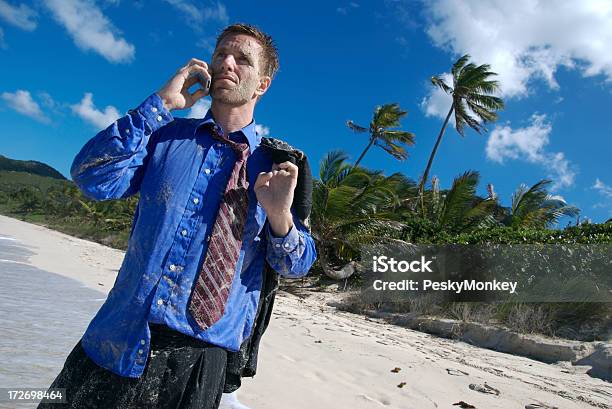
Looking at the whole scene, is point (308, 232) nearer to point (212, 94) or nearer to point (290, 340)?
point (212, 94)

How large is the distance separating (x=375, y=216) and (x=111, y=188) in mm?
11618

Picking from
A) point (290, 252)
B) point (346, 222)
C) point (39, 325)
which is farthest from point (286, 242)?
point (346, 222)

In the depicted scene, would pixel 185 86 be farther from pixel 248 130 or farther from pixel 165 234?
pixel 165 234


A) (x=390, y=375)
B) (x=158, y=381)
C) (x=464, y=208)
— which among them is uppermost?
(x=464, y=208)

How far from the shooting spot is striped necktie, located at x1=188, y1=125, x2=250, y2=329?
3.56 ft

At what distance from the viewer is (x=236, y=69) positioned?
4.28 feet

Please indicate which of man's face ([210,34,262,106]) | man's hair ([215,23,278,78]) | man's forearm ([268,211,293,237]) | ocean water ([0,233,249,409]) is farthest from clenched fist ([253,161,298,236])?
ocean water ([0,233,249,409])

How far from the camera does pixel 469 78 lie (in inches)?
808

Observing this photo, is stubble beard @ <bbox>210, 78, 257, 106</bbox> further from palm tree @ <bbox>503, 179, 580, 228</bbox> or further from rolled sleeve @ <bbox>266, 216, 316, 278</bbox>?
palm tree @ <bbox>503, 179, 580, 228</bbox>

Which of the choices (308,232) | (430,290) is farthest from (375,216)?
(308,232)

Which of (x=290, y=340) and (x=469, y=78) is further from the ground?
(x=469, y=78)

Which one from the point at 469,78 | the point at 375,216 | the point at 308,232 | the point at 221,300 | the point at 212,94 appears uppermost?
the point at 469,78

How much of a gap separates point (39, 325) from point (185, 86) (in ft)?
13.0

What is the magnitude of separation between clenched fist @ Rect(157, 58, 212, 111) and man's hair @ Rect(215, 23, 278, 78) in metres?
0.18
